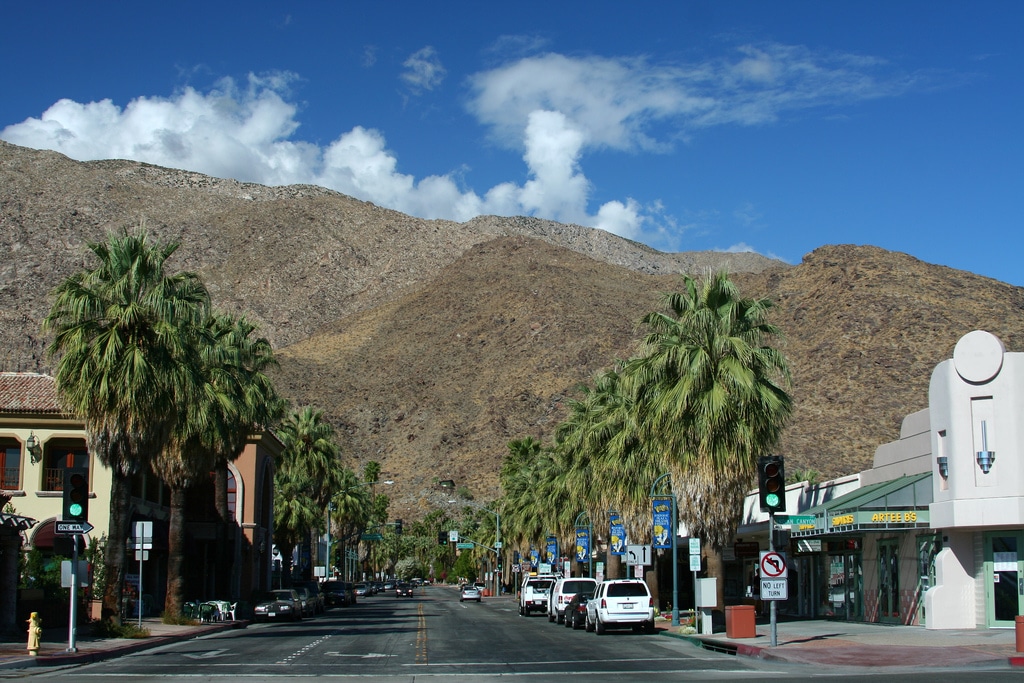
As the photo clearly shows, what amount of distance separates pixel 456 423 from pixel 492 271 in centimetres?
4729

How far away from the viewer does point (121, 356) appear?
32.5 metres

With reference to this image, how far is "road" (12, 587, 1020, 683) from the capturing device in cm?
2128

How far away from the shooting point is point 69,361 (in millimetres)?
32500

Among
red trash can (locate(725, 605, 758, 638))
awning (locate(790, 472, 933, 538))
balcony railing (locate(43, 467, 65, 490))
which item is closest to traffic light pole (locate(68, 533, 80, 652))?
red trash can (locate(725, 605, 758, 638))

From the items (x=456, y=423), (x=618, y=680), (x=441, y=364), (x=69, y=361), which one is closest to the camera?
(x=618, y=680)

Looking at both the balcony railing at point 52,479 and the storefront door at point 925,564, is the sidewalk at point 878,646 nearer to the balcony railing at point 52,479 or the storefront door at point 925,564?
the storefront door at point 925,564

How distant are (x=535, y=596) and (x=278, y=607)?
38.7ft

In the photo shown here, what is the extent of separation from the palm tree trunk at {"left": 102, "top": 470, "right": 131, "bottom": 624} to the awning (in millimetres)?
19324

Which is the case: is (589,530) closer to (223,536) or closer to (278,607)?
(278,607)

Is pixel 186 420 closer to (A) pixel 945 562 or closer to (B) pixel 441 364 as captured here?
(A) pixel 945 562

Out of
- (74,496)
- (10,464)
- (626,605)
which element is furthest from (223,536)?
(74,496)

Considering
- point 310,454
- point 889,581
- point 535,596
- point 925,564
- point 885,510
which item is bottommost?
point 535,596

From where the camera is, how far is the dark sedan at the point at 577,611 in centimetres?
3828

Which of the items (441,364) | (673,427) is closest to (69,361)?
(673,427)
